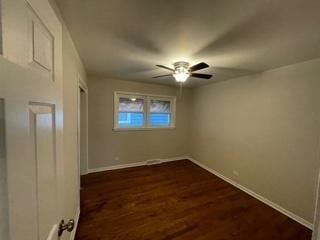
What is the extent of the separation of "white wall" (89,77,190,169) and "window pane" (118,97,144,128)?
0.20 meters

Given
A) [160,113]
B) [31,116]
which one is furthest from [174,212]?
[160,113]

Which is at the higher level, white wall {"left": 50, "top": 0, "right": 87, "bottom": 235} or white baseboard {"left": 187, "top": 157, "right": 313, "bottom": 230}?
white wall {"left": 50, "top": 0, "right": 87, "bottom": 235}

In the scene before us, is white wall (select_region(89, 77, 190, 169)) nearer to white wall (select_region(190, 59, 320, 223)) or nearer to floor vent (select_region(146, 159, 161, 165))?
floor vent (select_region(146, 159, 161, 165))

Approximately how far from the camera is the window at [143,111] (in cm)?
405

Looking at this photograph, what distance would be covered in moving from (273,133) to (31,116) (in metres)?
3.13

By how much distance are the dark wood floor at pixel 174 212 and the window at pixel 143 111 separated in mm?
1384

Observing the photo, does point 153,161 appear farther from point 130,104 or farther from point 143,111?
point 130,104

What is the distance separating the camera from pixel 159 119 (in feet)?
15.0

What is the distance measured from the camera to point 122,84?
12.9ft

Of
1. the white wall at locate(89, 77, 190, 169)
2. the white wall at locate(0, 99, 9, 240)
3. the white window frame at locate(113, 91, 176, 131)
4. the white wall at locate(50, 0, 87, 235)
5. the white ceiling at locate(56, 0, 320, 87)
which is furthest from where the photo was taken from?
the white window frame at locate(113, 91, 176, 131)

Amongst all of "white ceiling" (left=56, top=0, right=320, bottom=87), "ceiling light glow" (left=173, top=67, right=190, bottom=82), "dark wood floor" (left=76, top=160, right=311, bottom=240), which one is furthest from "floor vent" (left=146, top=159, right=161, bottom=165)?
"white ceiling" (left=56, top=0, right=320, bottom=87)

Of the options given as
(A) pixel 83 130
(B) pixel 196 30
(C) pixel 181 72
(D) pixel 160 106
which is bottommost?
(A) pixel 83 130

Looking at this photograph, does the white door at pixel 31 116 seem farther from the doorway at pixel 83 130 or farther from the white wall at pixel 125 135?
the white wall at pixel 125 135

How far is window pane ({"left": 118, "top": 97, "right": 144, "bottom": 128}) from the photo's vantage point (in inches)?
161
